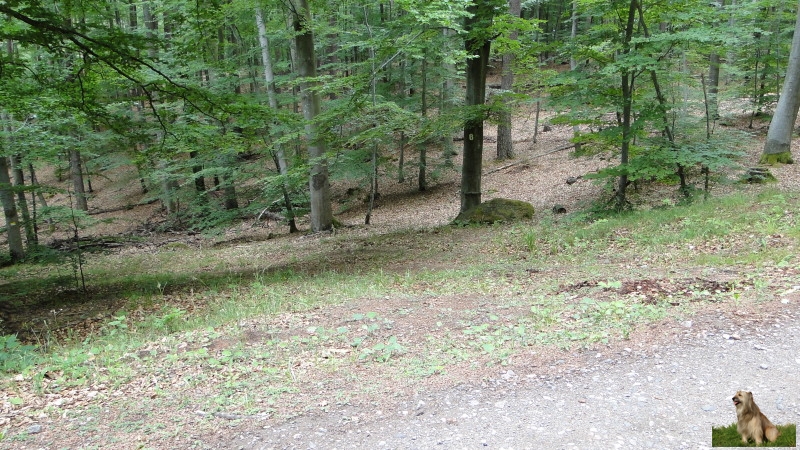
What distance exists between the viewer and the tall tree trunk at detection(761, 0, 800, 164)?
13273 millimetres

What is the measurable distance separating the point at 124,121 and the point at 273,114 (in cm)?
262

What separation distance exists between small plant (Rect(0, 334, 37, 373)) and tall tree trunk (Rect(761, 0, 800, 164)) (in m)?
17.2

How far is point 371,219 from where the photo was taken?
18.2m

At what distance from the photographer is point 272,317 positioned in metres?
5.96

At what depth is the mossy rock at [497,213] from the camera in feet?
42.0

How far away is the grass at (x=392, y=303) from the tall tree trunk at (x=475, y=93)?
6.85ft

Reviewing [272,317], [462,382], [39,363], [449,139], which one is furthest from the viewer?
[449,139]

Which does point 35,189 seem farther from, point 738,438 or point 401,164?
point 738,438

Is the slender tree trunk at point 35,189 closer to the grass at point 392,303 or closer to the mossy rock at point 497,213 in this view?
the grass at point 392,303

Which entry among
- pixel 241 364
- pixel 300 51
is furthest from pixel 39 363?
pixel 300 51

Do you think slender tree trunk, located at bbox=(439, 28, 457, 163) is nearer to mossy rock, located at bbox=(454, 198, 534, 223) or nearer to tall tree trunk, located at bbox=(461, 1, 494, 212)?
tall tree trunk, located at bbox=(461, 1, 494, 212)

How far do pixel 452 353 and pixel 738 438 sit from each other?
2.33 metres

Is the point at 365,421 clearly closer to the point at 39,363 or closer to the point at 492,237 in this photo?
the point at 39,363

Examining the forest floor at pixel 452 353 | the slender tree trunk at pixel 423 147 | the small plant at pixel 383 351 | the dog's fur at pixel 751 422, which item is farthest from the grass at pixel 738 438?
the slender tree trunk at pixel 423 147
